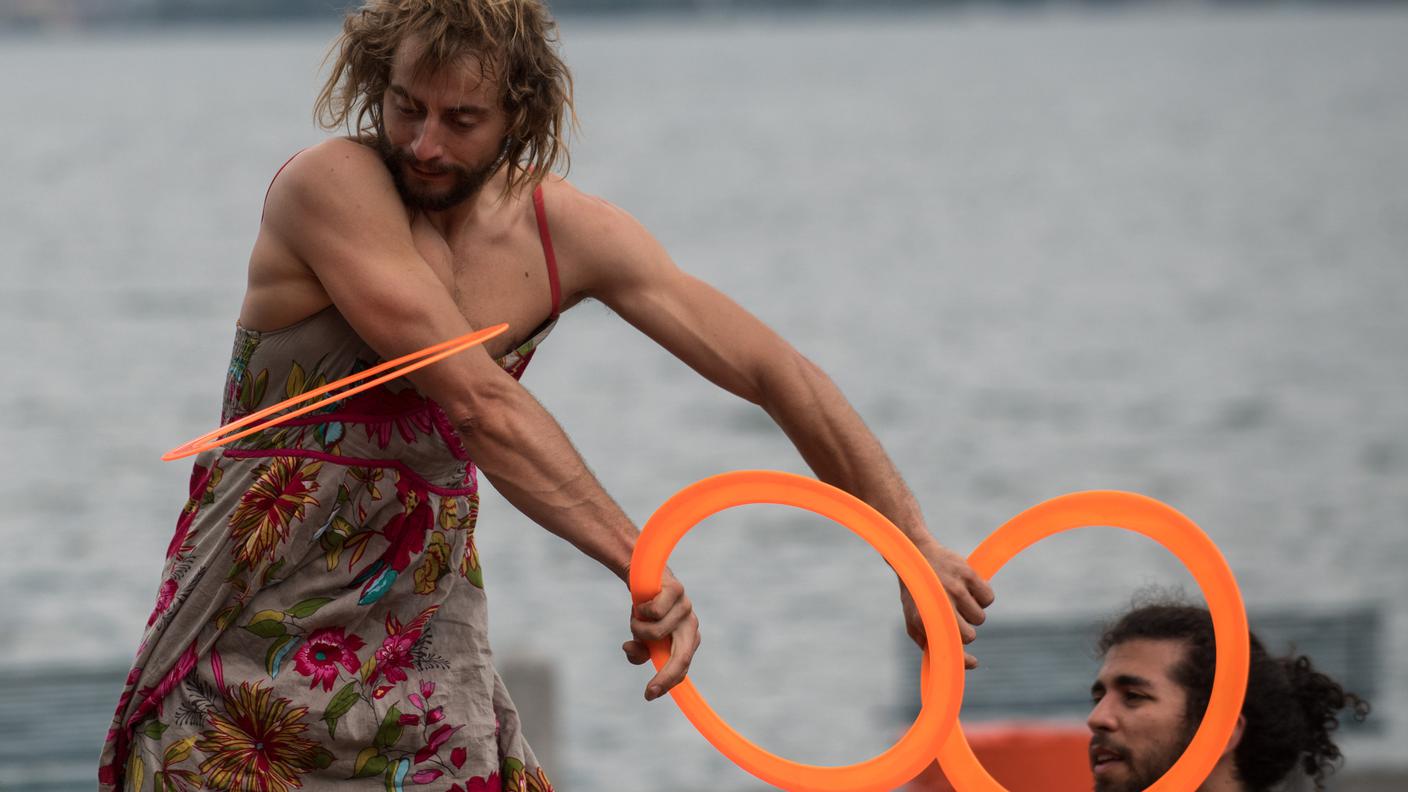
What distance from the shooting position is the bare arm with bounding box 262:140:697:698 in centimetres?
340

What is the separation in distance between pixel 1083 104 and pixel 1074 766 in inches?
2982

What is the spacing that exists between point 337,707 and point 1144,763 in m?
1.58

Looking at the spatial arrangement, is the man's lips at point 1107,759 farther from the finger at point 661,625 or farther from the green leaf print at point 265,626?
the green leaf print at point 265,626

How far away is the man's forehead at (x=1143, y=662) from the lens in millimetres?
4090

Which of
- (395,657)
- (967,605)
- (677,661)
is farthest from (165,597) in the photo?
(967,605)

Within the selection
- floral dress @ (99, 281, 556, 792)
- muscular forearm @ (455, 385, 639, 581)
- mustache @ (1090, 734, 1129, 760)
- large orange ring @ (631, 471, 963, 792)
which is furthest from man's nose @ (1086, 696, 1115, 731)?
floral dress @ (99, 281, 556, 792)

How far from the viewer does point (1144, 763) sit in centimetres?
399

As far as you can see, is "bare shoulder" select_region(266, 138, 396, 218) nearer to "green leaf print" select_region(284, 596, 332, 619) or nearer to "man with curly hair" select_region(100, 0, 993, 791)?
"man with curly hair" select_region(100, 0, 993, 791)

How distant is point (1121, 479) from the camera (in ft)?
73.4

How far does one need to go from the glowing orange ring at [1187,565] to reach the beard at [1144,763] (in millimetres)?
102

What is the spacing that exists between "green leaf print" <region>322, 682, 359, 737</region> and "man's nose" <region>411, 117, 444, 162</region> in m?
0.93

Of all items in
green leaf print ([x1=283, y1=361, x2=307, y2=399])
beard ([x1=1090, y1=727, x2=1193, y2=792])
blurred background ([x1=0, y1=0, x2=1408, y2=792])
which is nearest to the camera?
green leaf print ([x1=283, y1=361, x2=307, y2=399])

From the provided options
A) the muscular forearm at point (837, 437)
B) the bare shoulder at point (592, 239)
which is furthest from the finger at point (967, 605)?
the bare shoulder at point (592, 239)

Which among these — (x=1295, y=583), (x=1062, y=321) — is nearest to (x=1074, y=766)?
(x=1295, y=583)
